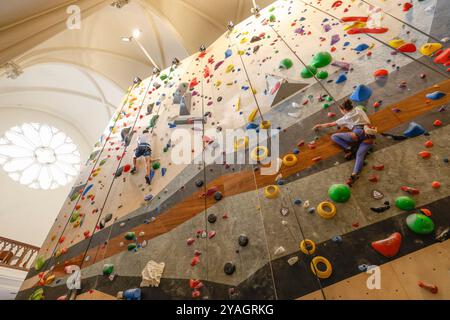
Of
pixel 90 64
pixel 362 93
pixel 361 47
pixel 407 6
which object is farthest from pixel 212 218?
pixel 90 64

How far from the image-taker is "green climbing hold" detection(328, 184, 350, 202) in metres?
2.05

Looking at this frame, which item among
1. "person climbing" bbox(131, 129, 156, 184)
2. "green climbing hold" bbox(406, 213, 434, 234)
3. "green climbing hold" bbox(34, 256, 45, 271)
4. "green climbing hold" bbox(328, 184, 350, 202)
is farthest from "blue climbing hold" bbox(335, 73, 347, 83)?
"green climbing hold" bbox(34, 256, 45, 271)

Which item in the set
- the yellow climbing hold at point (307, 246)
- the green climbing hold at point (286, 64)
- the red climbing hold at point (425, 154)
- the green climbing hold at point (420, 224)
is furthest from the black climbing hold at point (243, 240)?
the green climbing hold at point (286, 64)

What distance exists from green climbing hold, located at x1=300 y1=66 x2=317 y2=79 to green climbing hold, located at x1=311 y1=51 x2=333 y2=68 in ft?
0.20

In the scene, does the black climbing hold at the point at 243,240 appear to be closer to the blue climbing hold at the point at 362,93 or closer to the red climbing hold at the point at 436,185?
the red climbing hold at the point at 436,185

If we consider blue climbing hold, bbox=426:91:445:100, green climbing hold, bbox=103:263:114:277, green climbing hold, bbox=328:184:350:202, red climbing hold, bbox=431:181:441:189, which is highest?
blue climbing hold, bbox=426:91:445:100

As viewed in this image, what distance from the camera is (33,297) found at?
2.73 m

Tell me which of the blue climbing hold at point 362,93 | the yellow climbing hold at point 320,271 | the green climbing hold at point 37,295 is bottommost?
the green climbing hold at point 37,295

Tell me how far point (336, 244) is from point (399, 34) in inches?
113

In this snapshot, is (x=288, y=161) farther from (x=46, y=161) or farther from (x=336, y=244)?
(x=46, y=161)

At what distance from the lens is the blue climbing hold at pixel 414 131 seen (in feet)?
7.04

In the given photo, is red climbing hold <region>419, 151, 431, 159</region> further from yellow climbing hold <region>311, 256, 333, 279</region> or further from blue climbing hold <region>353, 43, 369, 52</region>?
blue climbing hold <region>353, 43, 369, 52</region>

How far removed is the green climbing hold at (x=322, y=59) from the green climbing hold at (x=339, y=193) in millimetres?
1931

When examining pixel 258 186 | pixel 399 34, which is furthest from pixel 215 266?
pixel 399 34
